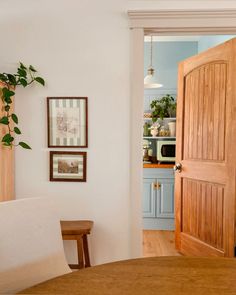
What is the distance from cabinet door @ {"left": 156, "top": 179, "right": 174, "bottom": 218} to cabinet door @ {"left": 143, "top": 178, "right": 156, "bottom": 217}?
58 mm

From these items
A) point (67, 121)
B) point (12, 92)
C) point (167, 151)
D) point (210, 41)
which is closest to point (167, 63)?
point (210, 41)

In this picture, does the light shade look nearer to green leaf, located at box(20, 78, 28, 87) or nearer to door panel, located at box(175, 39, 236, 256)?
door panel, located at box(175, 39, 236, 256)

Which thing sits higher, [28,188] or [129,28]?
[129,28]

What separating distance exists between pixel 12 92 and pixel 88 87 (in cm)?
58

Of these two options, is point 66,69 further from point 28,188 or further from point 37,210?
point 37,210

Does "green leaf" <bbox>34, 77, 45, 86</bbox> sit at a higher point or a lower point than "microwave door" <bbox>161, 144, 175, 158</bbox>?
higher

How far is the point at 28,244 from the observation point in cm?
108

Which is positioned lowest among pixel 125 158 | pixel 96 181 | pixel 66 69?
pixel 96 181

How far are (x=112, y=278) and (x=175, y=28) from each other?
187 centimetres

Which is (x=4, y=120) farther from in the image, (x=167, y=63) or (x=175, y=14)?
(x=167, y=63)

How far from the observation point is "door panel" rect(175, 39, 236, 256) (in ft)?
7.31

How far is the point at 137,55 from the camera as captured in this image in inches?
83.4

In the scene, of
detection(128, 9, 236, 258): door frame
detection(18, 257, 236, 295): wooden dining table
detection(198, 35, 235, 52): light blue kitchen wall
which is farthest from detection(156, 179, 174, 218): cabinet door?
detection(18, 257, 236, 295): wooden dining table

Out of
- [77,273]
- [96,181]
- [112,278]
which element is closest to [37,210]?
[77,273]
